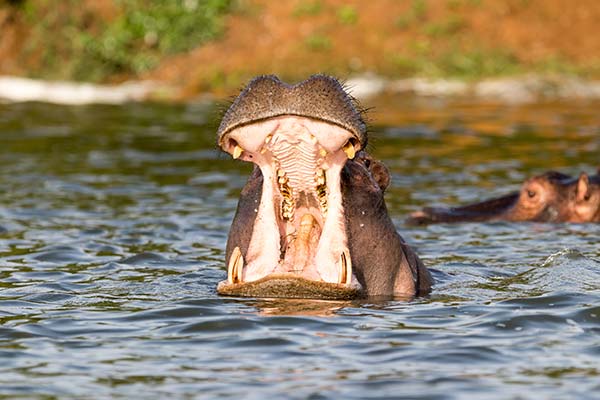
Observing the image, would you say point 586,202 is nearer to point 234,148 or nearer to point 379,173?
point 379,173

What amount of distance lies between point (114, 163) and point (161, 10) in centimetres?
1283

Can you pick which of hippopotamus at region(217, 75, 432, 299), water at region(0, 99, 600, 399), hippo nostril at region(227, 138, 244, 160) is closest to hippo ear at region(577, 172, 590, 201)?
water at region(0, 99, 600, 399)

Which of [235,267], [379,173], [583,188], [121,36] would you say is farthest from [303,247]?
[121,36]

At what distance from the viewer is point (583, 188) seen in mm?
9922

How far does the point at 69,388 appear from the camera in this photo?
501 centimetres

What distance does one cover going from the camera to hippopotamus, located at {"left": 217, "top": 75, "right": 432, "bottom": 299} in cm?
571

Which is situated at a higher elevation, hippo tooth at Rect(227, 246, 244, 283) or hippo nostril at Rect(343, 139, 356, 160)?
hippo nostril at Rect(343, 139, 356, 160)

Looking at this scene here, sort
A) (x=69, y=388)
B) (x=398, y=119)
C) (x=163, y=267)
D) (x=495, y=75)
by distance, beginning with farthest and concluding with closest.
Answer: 1. (x=495, y=75)
2. (x=398, y=119)
3. (x=163, y=267)
4. (x=69, y=388)

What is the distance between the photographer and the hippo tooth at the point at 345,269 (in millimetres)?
5961

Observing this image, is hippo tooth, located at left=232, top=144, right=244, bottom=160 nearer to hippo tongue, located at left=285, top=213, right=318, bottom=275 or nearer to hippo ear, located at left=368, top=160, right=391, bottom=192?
hippo tongue, located at left=285, top=213, right=318, bottom=275

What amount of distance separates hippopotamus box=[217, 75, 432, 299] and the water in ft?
0.58

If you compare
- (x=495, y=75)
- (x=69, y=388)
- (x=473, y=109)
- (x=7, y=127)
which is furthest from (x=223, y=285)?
(x=495, y=75)

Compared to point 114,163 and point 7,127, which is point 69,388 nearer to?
point 114,163

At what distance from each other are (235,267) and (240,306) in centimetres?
38
